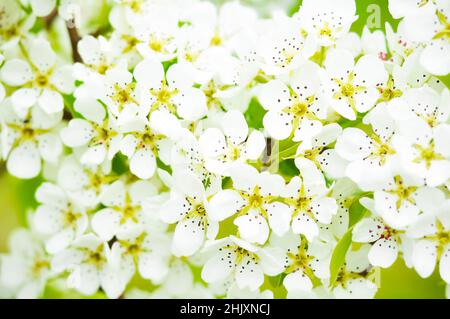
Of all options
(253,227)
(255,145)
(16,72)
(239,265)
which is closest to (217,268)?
(239,265)

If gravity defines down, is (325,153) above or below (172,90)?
below

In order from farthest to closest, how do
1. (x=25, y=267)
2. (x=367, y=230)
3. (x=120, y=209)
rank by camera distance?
1. (x=25, y=267)
2. (x=120, y=209)
3. (x=367, y=230)

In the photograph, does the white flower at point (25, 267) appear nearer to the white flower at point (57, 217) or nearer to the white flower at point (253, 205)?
the white flower at point (57, 217)

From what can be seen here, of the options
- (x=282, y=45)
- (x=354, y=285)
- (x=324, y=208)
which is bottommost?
(x=354, y=285)

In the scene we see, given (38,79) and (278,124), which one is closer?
(278,124)

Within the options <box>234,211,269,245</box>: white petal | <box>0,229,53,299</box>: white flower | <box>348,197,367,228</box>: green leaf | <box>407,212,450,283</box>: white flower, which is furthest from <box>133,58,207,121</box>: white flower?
<box>0,229,53,299</box>: white flower

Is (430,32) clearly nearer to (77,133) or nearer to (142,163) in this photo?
(142,163)

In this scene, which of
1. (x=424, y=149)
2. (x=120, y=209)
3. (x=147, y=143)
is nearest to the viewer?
(x=424, y=149)
